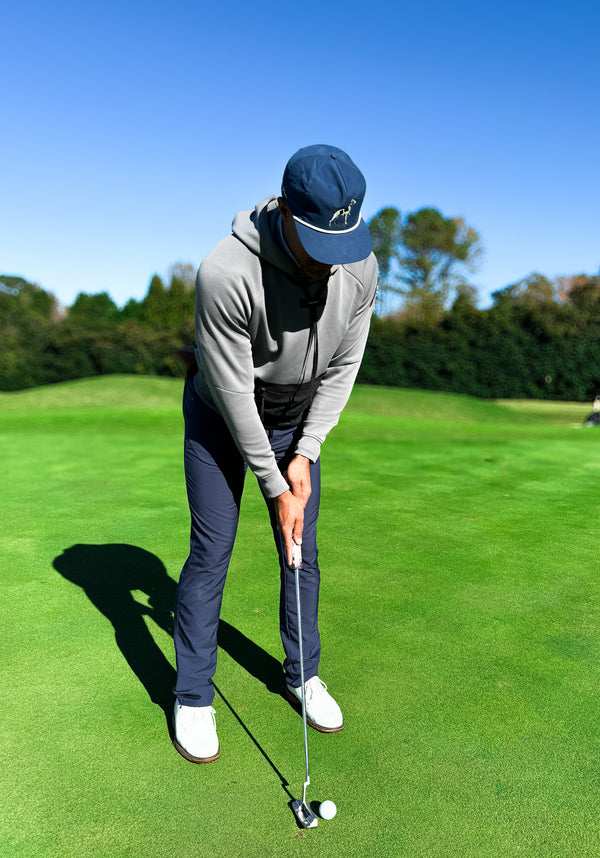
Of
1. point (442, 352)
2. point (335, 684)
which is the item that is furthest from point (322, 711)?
point (442, 352)

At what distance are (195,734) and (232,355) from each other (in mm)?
1167

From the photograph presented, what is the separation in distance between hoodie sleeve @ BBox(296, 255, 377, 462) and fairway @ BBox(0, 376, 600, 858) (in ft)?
2.94

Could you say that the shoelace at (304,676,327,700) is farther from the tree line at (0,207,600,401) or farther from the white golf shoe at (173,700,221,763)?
the tree line at (0,207,600,401)

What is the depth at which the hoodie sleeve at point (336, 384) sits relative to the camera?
236 centimetres

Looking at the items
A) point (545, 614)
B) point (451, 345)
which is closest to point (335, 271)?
point (545, 614)

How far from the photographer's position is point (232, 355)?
81.3 inches

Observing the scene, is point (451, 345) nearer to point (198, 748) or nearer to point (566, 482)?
point (566, 482)

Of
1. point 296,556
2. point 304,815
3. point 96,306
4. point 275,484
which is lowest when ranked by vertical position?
point 304,815

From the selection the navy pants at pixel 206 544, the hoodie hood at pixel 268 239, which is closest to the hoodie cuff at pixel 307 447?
the navy pants at pixel 206 544

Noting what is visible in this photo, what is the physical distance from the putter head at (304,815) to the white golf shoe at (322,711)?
1.33ft

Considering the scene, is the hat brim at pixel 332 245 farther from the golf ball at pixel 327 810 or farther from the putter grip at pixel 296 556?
the golf ball at pixel 327 810

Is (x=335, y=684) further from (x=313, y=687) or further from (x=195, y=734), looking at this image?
(x=195, y=734)

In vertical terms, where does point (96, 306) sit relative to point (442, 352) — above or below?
above

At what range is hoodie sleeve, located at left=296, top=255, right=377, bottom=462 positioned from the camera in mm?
2357
